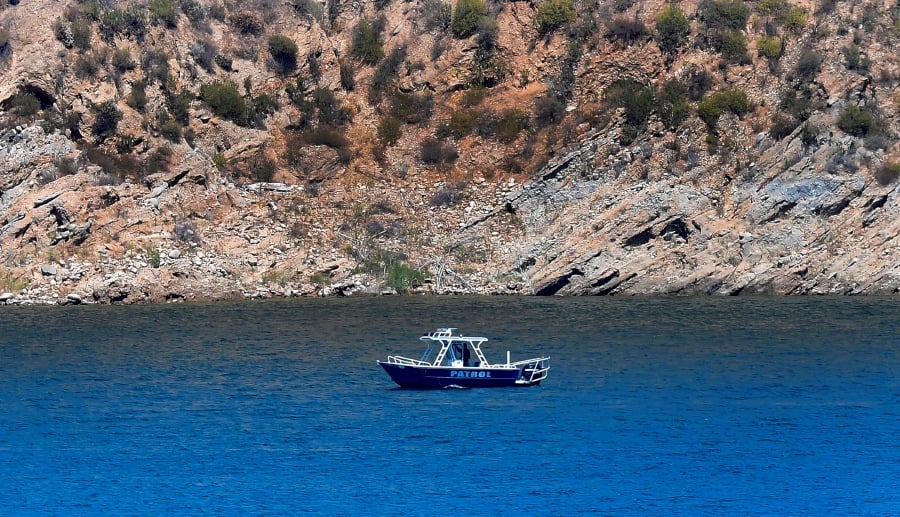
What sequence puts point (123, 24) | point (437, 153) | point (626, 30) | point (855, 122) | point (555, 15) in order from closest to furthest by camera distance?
point (855, 122), point (437, 153), point (123, 24), point (626, 30), point (555, 15)

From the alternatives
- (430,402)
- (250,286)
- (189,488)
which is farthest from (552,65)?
(189,488)

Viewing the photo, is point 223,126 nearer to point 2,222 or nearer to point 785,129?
point 2,222

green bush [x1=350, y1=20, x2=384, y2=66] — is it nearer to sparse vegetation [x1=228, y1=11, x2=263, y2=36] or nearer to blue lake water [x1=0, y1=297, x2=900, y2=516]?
sparse vegetation [x1=228, y1=11, x2=263, y2=36]

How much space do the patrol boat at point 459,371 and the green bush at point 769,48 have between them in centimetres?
3725

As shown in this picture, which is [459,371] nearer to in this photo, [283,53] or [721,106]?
[721,106]

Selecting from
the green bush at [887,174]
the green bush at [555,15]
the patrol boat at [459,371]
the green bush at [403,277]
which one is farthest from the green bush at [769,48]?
the patrol boat at [459,371]

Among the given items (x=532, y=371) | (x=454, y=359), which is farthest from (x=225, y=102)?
(x=532, y=371)

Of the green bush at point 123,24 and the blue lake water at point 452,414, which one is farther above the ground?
the green bush at point 123,24

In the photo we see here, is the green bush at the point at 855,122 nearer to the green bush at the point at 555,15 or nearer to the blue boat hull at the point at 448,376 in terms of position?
the green bush at the point at 555,15

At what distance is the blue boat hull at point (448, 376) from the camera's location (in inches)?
1847

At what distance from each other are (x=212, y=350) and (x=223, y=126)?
27.9 m

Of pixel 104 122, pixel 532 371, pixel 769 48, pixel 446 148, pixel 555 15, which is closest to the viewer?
pixel 532 371

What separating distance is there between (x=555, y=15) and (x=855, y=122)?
814 inches

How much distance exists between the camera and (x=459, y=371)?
4716cm
